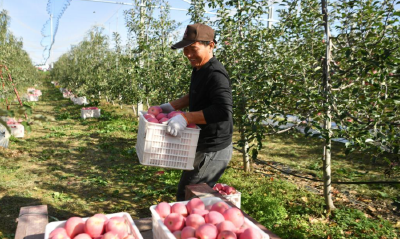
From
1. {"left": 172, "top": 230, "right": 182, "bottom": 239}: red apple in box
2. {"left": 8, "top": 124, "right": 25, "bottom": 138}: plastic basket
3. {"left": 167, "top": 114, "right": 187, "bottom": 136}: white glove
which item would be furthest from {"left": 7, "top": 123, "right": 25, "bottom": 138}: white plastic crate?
{"left": 172, "top": 230, "right": 182, "bottom": 239}: red apple in box

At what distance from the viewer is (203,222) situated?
154cm

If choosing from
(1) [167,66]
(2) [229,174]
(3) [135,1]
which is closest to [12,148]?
(1) [167,66]

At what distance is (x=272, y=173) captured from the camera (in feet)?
19.7

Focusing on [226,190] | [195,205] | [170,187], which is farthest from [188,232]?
[170,187]

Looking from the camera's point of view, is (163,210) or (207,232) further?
(163,210)

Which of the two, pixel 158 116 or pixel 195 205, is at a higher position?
pixel 158 116

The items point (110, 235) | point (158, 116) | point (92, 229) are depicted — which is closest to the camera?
point (110, 235)

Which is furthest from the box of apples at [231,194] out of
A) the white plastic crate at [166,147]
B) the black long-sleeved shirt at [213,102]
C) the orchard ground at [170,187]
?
the white plastic crate at [166,147]

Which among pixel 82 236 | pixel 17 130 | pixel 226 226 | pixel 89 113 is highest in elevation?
pixel 89 113

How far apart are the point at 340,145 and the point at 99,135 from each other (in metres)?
7.01

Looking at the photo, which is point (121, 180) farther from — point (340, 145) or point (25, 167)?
point (340, 145)

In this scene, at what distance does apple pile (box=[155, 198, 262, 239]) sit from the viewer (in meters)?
1.43

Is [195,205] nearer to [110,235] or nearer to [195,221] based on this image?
[195,221]

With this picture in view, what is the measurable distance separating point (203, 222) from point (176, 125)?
89 cm
